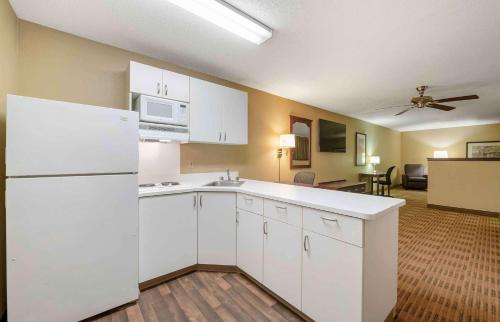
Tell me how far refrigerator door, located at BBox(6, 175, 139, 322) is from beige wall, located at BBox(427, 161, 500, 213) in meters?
6.72

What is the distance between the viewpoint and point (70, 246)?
4.97 feet

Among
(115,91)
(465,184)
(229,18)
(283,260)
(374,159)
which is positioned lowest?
(283,260)

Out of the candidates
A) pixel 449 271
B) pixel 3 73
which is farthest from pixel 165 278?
pixel 449 271

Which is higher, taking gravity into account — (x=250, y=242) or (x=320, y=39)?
(x=320, y=39)

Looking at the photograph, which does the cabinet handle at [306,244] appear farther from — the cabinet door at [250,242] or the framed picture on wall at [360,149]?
the framed picture on wall at [360,149]

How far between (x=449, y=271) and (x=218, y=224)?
100 inches

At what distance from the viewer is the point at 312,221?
1504mm

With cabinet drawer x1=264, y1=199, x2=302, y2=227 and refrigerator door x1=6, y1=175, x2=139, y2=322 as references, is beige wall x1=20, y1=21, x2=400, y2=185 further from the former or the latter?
cabinet drawer x1=264, y1=199, x2=302, y2=227

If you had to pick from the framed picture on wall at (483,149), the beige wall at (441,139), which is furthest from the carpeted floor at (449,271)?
the beige wall at (441,139)

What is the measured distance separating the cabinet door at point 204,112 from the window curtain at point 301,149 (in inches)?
85.6

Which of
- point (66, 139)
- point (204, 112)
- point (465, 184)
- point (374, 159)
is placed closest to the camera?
point (66, 139)

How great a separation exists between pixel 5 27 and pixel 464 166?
307 inches

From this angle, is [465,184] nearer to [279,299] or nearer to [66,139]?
[279,299]

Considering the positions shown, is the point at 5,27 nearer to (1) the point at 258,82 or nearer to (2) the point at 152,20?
(2) the point at 152,20
